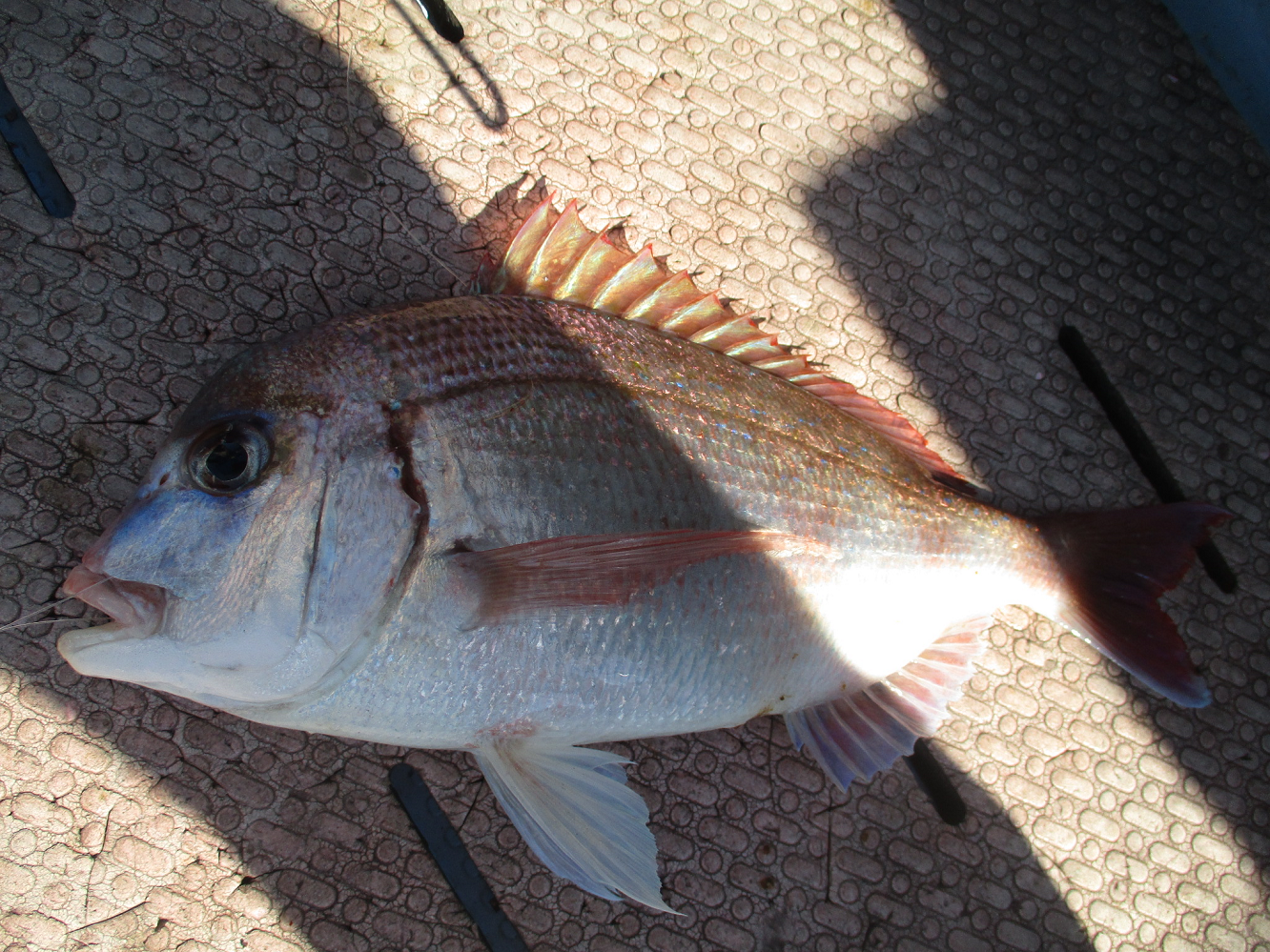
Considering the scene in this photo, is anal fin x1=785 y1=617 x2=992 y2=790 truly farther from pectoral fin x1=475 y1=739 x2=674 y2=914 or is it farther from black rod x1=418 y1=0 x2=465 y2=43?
black rod x1=418 y1=0 x2=465 y2=43

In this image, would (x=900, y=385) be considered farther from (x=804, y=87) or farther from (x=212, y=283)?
(x=212, y=283)

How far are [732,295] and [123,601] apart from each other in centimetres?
131

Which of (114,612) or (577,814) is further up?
(114,612)

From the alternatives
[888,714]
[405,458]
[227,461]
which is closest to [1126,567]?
[888,714]

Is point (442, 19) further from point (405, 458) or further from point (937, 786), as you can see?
point (937, 786)

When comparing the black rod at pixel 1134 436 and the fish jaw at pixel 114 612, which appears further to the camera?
the black rod at pixel 1134 436

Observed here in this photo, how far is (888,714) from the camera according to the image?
152cm

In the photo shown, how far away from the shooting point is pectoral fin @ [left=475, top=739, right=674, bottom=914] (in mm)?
1218

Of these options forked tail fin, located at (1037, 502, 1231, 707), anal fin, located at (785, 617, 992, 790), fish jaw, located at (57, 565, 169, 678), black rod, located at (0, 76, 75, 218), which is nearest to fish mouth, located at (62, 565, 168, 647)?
fish jaw, located at (57, 565, 169, 678)

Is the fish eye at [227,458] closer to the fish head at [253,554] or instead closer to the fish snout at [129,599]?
the fish head at [253,554]

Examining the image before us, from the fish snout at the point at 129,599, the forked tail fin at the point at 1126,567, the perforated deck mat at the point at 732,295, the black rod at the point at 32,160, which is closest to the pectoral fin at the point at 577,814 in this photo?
the perforated deck mat at the point at 732,295

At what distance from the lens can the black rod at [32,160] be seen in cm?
150

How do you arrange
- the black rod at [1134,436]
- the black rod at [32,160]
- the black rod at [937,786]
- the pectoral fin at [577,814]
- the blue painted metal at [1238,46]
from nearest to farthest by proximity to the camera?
the pectoral fin at [577,814]
the black rod at [32,160]
the black rod at [937,786]
the black rod at [1134,436]
the blue painted metal at [1238,46]

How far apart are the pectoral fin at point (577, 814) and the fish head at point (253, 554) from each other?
1.18 feet
